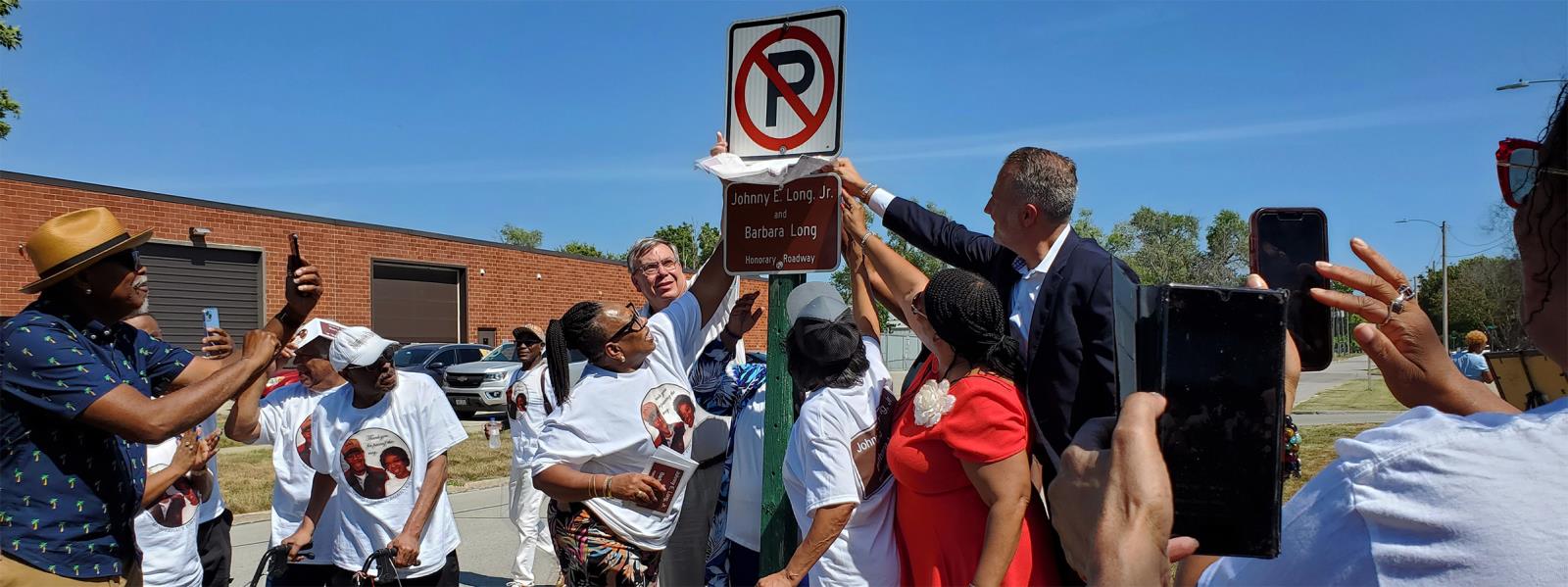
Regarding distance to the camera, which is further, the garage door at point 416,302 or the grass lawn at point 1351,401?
the garage door at point 416,302

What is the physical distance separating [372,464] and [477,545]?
4.41m

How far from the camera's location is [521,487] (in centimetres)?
734

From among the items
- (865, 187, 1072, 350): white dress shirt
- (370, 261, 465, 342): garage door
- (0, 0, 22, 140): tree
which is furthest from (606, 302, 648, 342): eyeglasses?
(370, 261, 465, 342): garage door

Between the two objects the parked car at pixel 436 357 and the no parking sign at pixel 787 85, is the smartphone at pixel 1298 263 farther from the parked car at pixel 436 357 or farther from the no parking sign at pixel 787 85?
the parked car at pixel 436 357

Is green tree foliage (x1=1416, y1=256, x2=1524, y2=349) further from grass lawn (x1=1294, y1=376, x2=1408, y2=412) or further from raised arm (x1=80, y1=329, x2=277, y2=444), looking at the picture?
grass lawn (x1=1294, y1=376, x2=1408, y2=412)

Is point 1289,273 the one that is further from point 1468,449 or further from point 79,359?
point 79,359

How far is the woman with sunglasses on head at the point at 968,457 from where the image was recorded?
2768 millimetres

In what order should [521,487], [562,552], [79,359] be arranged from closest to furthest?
[79,359]
[562,552]
[521,487]

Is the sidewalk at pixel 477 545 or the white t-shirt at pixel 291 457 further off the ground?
the white t-shirt at pixel 291 457

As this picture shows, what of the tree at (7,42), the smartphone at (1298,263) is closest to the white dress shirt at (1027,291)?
the smartphone at (1298,263)

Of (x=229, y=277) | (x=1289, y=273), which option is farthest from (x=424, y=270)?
(x=1289, y=273)

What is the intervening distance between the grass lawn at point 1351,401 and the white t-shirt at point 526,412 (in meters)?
18.1

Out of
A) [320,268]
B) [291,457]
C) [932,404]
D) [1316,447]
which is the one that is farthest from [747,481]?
[320,268]

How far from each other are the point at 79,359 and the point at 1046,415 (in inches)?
110
